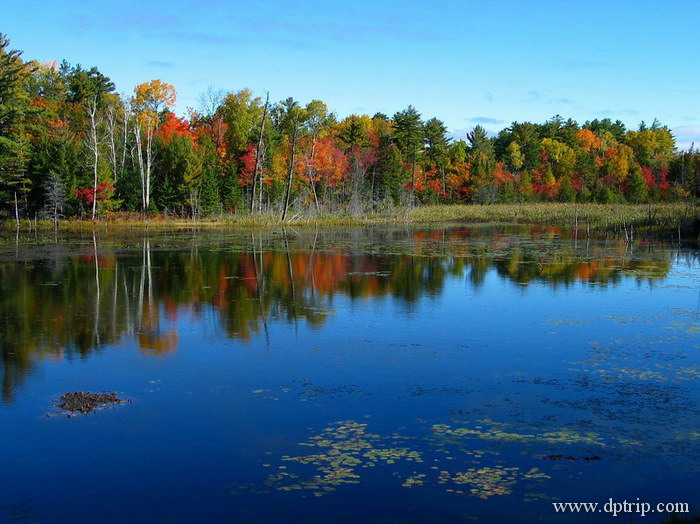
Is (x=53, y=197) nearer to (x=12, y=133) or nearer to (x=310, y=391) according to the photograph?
(x=12, y=133)

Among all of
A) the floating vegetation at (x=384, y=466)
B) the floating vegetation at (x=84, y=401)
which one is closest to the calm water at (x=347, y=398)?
the floating vegetation at (x=384, y=466)

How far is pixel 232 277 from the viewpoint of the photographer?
19812 mm

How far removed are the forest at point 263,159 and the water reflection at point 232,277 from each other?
43.1 ft

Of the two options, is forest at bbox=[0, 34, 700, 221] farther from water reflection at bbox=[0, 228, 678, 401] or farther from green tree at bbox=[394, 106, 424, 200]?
water reflection at bbox=[0, 228, 678, 401]

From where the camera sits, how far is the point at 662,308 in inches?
584

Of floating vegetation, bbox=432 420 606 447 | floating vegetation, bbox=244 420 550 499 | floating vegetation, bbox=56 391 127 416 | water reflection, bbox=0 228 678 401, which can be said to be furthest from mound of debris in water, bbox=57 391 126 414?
floating vegetation, bbox=432 420 606 447

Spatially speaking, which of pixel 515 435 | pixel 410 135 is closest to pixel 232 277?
pixel 515 435

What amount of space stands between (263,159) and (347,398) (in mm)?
45518

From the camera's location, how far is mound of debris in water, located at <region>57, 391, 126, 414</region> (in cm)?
826

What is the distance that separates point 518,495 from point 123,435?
4.07 m

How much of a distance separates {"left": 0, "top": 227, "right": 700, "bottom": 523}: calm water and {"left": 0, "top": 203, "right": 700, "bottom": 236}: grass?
2060 cm

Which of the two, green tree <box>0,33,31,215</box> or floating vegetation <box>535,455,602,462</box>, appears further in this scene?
green tree <box>0,33,31,215</box>

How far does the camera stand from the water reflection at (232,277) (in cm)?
1262

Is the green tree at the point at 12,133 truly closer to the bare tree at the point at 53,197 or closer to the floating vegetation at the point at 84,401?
the bare tree at the point at 53,197
